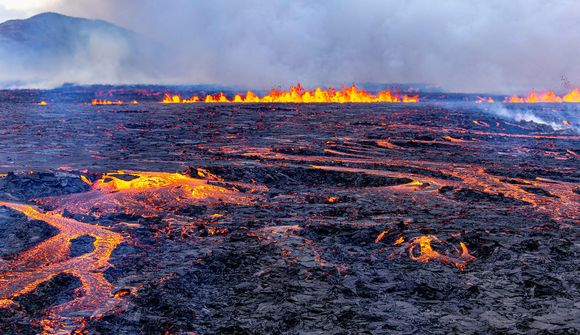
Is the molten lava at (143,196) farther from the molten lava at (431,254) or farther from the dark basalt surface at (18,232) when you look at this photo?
the molten lava at (431,254)

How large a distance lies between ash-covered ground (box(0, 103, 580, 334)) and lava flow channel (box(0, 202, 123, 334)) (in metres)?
0.03

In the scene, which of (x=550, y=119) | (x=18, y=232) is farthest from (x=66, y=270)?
(x=550, y=119)

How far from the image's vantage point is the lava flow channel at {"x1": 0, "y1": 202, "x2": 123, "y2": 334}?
210 inches

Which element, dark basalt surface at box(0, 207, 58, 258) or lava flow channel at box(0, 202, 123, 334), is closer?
lava flow channel at box(0, 202, 123, 334)

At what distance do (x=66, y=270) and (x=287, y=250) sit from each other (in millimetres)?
3265

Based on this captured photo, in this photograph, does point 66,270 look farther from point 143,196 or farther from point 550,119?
point 550,119

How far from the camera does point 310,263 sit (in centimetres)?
707

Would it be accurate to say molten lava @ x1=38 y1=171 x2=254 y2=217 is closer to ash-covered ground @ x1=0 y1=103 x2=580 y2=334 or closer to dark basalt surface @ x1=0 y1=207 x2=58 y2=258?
ash-covered ground @ x1=0 y1=103 x2=580 y2=334

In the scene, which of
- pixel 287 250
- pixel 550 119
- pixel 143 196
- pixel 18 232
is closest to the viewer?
pixel 287 250

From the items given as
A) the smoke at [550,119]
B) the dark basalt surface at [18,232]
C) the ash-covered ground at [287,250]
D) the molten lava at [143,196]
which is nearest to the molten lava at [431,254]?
the ash-covered ground at [287,250]

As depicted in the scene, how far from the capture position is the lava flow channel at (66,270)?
5.34 metres

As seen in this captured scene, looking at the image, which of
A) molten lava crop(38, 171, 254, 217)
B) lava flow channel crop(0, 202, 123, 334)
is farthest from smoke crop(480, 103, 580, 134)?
lava flow channel crop(0, 202, 123, 334)

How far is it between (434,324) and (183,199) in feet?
23.8

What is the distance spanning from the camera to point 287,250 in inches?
301
